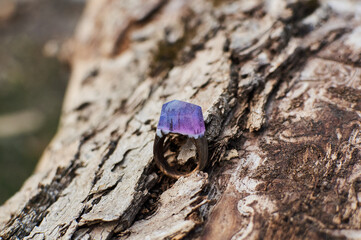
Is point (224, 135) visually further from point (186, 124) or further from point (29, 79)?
point (29, 79)

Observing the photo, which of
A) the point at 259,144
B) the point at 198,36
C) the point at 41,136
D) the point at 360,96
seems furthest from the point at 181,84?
the point at 41,136

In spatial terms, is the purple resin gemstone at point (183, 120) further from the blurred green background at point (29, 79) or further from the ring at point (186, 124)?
the blurred green background at point (29, 79)

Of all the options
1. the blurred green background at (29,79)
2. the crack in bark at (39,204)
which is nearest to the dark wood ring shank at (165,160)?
the crack in bark at (39,204)

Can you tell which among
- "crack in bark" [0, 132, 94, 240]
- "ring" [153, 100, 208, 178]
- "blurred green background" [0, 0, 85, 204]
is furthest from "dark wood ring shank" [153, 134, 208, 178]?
"blurred green background" [0, 0, 85, 204]

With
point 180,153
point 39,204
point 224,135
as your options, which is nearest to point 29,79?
point 39,204

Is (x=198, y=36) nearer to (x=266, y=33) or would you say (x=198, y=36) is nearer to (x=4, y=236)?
(x=266, y=33)

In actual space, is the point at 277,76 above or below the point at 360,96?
above

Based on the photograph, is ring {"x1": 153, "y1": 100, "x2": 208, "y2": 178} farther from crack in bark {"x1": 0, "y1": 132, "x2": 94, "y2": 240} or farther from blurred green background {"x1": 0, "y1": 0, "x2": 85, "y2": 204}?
blurred green background {"x1": 0, "y1": 0, "x2": 85, "y2": 204}
